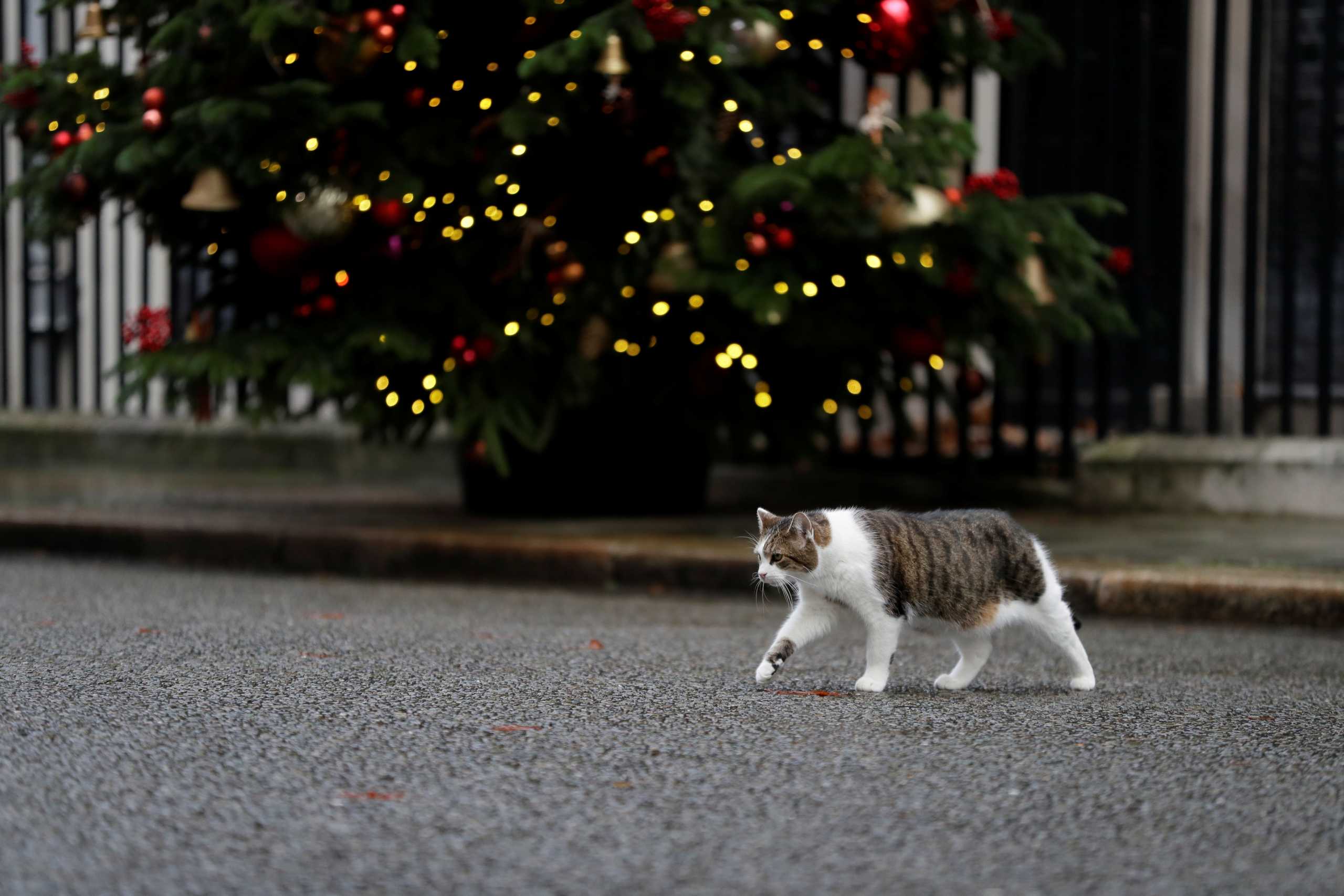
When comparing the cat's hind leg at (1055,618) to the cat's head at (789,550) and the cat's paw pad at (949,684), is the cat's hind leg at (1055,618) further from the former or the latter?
the cat's head at (789,550)

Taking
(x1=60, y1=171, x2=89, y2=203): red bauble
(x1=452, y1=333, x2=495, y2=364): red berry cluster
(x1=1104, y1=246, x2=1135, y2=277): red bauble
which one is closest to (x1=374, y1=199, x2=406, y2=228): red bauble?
(x1=452, y1=333, x2=495, y2=364): red berry cluster

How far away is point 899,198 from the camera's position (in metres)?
7.17

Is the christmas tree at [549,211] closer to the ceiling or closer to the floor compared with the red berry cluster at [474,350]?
closer to the ceiling

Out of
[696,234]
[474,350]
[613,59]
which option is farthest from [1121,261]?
[474,350]

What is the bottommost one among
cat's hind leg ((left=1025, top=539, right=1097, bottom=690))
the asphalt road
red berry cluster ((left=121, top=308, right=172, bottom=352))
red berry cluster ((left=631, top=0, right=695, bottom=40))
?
the asphalt road

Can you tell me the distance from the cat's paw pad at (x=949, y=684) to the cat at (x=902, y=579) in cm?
10

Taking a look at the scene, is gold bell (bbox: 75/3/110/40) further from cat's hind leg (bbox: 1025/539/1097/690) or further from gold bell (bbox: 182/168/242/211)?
cat's hind leg (bbox: 1025/539/1097/690)

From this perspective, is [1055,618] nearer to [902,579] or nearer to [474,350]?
[902,579]

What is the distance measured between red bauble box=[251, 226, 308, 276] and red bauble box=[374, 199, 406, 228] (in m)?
0.35

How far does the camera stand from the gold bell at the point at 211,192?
7.18 meters

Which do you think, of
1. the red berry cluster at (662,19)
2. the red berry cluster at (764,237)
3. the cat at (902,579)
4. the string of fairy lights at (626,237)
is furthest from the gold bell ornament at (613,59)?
the cat at (902,579)

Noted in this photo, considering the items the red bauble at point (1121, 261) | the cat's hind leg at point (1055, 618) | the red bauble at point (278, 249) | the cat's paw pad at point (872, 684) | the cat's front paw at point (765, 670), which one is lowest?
the cat's paw pad at point (872, 684)

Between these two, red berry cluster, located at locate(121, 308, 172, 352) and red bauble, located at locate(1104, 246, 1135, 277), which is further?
red bauble, located at locate(1104, 246, 1135, 277)

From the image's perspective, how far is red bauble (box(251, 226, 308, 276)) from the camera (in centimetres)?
741
